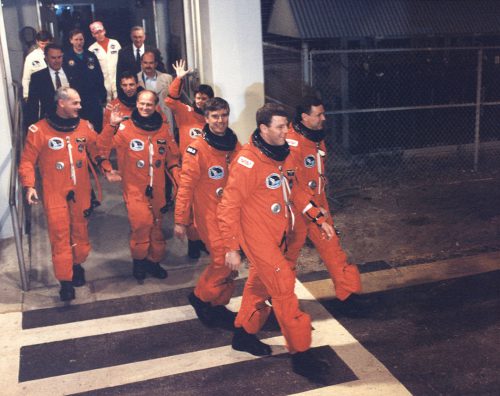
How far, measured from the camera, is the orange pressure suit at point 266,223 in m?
5.31

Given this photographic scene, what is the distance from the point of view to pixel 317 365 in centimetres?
548

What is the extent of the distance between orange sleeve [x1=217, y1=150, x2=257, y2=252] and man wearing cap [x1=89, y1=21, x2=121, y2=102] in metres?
5.32

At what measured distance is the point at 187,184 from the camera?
6.15 metres

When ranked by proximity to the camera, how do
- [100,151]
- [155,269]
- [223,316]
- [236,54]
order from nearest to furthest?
[223,316] → [100,151] → [155,269] → [236,54]

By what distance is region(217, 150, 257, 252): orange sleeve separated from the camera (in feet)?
17.4

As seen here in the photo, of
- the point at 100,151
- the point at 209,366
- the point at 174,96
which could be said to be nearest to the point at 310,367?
the point at 209,366

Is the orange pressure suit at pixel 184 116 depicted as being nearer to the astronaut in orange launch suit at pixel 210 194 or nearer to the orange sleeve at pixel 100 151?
the orange sleeve at pixel 100 151

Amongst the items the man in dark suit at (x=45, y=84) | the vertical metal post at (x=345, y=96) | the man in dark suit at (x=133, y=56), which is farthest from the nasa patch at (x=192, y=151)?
the vertical metal post at (x=345, y=96)

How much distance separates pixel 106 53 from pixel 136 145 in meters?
3.42

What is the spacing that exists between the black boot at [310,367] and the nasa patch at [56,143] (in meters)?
3.24

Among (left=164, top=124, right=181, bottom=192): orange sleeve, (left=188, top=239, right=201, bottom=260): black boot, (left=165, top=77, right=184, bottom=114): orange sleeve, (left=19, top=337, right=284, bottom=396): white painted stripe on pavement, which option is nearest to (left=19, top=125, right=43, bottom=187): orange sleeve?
(left=164, top=124, right=181, bottom=192): orange sleeve

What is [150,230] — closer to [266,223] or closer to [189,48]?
[266,223]

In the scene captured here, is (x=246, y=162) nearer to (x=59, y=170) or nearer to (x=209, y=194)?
(x=209, y=194)

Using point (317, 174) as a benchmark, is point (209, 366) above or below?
below
